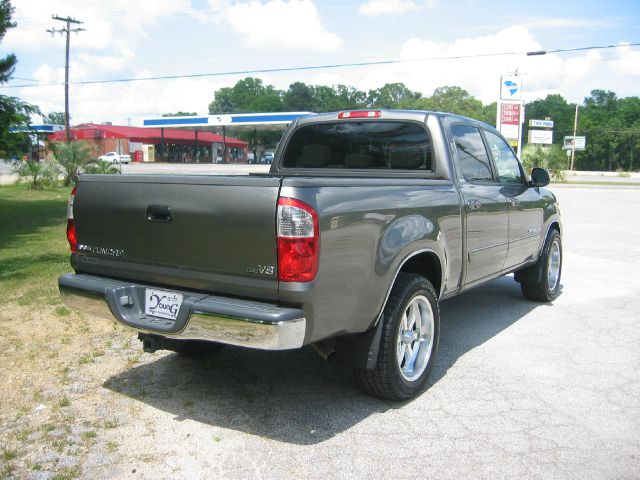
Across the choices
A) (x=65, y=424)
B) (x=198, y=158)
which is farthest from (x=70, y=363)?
(x=198, y=158)

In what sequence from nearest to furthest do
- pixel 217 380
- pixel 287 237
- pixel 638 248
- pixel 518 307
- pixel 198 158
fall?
1. pixel 287 237
2. pixel 217 380
3. pixel 518 307
4. pixel 638 248
5. pixel 198 158

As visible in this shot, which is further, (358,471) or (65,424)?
(65,424)

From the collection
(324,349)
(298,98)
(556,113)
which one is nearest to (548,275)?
(324,349)

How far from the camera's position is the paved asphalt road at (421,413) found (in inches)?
127

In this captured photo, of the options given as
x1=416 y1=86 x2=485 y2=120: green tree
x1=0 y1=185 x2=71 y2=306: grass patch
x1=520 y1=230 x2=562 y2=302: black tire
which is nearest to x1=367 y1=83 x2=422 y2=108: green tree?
x1=416 y1=86 x2=485 y2=120: green tree

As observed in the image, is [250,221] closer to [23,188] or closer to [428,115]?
[428,115]

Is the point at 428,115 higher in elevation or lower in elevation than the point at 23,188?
higher

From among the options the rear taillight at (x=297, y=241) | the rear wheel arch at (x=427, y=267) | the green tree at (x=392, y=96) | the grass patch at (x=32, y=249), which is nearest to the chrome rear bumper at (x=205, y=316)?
the rear taillight at (x=297, y=241)

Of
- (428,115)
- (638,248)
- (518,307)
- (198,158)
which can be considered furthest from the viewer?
(198,158)

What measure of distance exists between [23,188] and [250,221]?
23.3 metres

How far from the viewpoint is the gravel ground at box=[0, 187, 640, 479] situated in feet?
10.6

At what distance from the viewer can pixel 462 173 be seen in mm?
4844

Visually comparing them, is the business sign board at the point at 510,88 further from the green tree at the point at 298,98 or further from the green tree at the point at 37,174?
the green tree at the point at 298,98

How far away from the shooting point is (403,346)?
4098 mm
